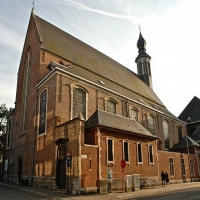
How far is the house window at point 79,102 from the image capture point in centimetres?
1962

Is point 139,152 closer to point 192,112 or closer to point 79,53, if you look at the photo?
point 79,53

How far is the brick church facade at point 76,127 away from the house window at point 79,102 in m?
0.09

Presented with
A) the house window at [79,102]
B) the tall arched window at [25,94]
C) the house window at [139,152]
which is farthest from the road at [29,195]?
the tall arched window at [25,94]

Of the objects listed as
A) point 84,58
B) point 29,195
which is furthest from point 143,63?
point 29,195

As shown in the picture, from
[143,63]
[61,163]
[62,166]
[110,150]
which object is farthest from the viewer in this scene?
[143,63]

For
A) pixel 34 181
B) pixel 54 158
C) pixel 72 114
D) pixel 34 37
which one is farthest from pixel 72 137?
pixel 34 37

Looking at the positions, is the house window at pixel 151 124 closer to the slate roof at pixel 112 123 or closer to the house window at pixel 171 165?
the house window at pixel 171 165

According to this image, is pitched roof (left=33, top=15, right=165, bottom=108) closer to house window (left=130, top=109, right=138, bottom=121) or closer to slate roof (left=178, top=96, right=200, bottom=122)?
house window (left=130, top=109, right=138, bottom=121)

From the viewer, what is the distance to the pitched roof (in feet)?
78.0

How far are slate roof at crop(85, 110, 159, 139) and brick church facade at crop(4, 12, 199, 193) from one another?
0.23ft

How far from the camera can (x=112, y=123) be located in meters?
17.2

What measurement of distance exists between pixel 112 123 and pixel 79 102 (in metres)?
4.46

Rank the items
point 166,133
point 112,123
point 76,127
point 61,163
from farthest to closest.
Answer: point 166,133, point 112,123, point 61,163, point 76,127

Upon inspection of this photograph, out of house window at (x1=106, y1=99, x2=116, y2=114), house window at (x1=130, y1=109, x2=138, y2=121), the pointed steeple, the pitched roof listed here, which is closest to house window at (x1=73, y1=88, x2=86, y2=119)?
house window at (x1=106, y1=99, x2=116, y2=114)
